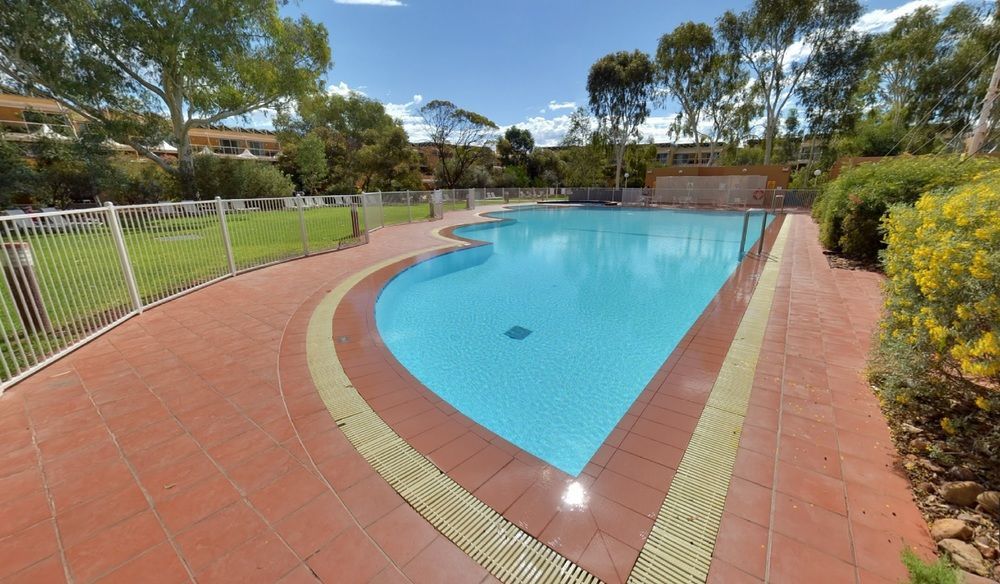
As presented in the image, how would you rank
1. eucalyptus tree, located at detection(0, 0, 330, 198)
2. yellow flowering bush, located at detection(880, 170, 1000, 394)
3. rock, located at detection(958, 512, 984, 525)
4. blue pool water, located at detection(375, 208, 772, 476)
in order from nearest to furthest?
rock, located at detection(958, 512, 984, 525) < yellow flowering bush, located at detection(880, 170, 1000, 394) < blue pool water, located at detection(375, 208, 772, 476) < eucalyptus tree, located at detection(0, 0, 330, 198)

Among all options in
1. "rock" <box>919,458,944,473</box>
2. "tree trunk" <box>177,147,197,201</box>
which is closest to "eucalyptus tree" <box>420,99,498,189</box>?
"tree trunk" <box>177,147,197,201</box>

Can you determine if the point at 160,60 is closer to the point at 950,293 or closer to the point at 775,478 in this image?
the point at 775,478

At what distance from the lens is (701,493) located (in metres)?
2.03

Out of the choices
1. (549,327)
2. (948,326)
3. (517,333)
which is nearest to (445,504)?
(948,326)

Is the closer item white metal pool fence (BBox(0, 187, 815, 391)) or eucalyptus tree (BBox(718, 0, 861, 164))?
white metal pool fence (BBox(0, 187, 815, 391))

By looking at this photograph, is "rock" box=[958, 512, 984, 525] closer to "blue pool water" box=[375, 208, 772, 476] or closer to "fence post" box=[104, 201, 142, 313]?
"blue pool water" box=[375, 208, 772, 476]

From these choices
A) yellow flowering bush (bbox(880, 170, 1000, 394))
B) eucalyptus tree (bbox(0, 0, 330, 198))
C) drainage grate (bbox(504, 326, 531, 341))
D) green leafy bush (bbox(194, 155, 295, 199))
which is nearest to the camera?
yellow flowering bush (bbox(880, 170, 1000, 394))

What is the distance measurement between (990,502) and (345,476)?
130 inches

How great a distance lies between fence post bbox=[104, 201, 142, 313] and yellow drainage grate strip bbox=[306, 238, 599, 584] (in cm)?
341

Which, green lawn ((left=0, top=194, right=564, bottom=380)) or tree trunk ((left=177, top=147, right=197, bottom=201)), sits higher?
tree trunk ((left=177, top=147, right=197, bottom=201))

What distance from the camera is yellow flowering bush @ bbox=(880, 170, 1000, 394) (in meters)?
1.85

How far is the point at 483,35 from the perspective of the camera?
18.5 meters

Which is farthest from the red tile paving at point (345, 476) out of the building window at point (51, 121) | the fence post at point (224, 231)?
the building window at point (51, 121)

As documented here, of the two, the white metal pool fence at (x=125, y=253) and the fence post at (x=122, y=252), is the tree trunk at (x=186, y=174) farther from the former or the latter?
the fence post at (x=122, y=252)
